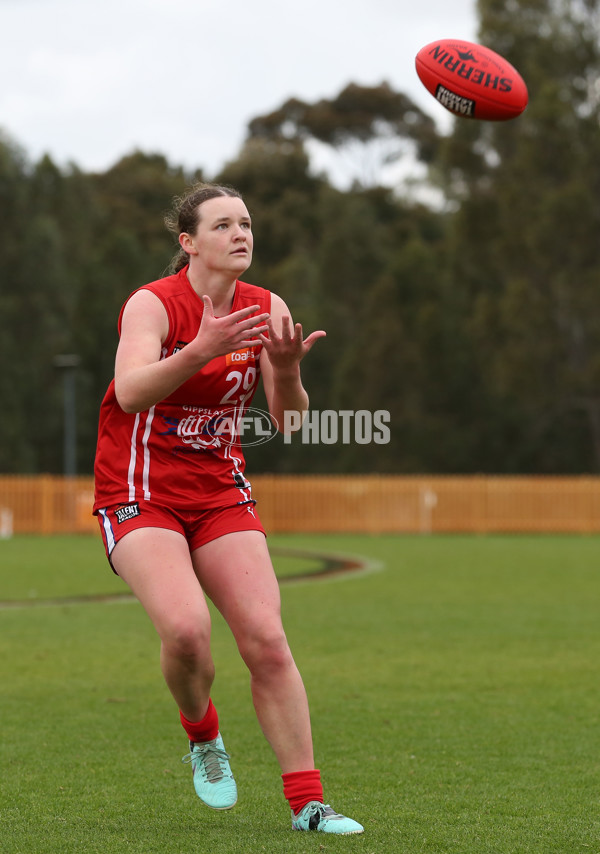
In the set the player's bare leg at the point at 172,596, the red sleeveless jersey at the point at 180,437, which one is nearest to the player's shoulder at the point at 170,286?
the red sleeveless jersey at the point at 180,437

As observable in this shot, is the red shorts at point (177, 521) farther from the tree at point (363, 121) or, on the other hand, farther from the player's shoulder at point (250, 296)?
the tree at point (363, 121)

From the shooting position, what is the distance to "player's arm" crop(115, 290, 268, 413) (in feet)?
14.5

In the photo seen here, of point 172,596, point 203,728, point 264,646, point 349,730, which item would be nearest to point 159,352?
point 172,596

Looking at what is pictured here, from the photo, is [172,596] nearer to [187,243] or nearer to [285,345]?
[285,345]

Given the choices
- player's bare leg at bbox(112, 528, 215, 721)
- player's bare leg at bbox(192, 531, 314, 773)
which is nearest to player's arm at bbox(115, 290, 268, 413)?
player's bare leg at bbox(112, 528, 215, 721)

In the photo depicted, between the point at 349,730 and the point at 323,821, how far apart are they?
100 inches

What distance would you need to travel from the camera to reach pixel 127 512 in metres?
4.80

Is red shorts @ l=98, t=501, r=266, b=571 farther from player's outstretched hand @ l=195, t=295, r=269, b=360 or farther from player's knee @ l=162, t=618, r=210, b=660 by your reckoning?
player's outstretched hand @ l=195, t=295, r=269, b=360

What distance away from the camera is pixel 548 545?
30219mm

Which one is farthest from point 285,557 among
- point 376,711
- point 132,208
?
point 132,208

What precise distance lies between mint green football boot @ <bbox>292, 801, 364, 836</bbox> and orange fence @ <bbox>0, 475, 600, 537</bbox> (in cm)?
3252

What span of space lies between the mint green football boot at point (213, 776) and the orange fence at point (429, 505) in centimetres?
3210

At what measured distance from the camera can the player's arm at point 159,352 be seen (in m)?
4.42

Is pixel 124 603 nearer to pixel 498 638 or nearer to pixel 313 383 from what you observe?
pixel 498 638
